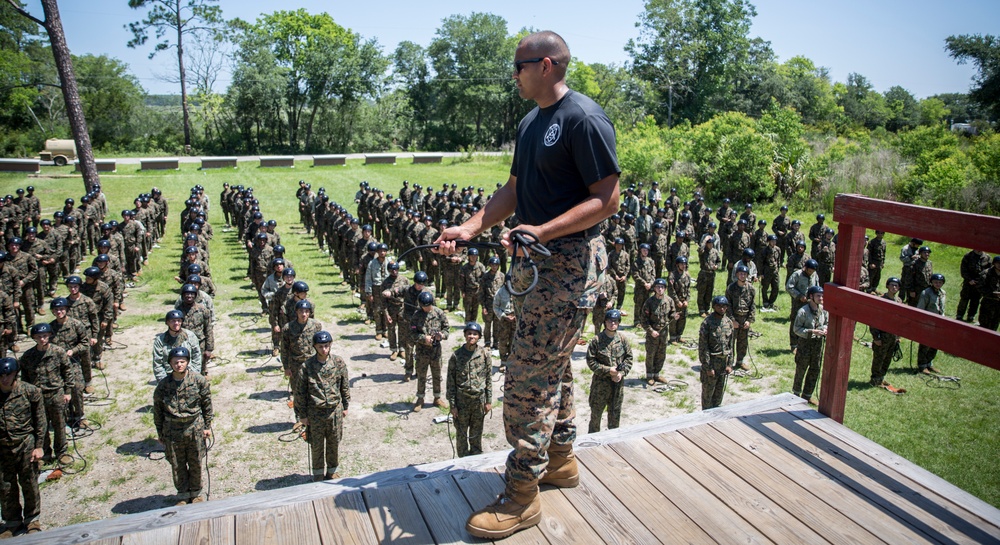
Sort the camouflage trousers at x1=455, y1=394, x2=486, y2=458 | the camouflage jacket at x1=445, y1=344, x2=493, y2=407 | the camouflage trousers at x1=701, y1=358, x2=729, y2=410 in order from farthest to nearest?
the camouflage trousers at x1=701, y1=358, x2=729, y2=410, the camouflage trousers at x1=455, y1=394, x2=486, y2=458, the camouflage jacket at x1=445, y1=344, x2=493, y2=407

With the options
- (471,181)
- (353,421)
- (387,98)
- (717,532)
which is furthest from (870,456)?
(387,98)

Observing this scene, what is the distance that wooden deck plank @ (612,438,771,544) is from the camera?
305 centimetres

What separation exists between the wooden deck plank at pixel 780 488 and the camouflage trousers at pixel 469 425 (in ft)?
16.7

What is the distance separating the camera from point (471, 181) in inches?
1547

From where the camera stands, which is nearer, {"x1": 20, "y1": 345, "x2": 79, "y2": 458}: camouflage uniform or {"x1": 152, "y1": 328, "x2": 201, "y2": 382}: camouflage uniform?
{"x1": 20, "y1": 345, "x2": 79, "y2": 458}: camouflage uniform

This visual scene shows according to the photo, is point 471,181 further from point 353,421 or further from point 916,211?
point 916,211

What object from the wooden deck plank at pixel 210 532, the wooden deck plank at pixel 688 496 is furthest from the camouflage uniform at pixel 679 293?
the wooden deck plank at pixel 210 532

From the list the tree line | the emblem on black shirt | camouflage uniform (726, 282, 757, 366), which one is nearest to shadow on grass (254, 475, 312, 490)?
the emblem on black shirt

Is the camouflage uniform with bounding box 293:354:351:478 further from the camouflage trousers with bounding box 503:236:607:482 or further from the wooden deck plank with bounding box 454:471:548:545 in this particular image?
the camouflage trousers with bounding box 503:236:607:482

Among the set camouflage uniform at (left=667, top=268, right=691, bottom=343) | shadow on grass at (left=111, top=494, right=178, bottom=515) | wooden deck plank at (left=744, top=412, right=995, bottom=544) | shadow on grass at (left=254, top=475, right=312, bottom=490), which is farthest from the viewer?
camouflage uniform at (left=667, top=268, right=691, bottom=343)

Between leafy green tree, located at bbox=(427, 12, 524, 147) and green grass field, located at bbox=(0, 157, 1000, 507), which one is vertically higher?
leafy green tree, located at bbox=(427, 12, 524, 147)

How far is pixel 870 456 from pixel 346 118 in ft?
180

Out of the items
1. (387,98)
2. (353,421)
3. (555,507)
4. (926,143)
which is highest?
(387,98)

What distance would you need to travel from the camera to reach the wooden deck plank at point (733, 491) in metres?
3.06
